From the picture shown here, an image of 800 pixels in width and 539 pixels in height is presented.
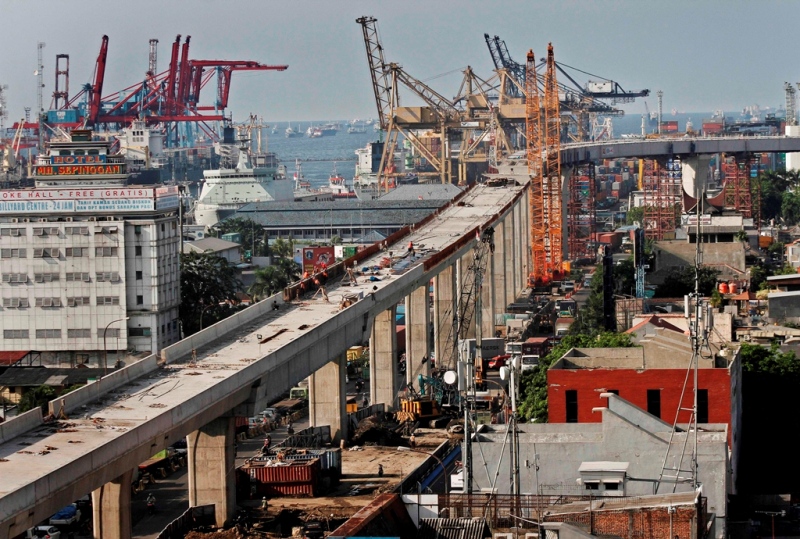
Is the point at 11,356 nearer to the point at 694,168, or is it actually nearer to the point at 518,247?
the point at 518,247

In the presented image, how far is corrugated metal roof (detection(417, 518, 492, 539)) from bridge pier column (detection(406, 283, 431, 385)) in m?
45.6

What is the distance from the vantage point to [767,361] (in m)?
57.0

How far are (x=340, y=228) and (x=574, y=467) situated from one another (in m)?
127

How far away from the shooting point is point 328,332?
186 feet

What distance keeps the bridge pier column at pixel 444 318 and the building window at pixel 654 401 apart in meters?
34.4

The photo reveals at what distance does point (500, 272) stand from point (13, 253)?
34959mm

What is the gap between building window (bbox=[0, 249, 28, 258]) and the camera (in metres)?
84.7

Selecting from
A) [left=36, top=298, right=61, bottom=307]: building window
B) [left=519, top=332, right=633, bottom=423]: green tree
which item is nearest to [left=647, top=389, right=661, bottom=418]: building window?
[left=519, top=332, right=633, bottom=423]: green tree

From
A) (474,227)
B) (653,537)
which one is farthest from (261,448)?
(474,227)

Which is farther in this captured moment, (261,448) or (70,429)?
(261,448)

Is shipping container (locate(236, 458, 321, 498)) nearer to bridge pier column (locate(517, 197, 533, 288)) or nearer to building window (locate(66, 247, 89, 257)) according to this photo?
building window (locate(66, 247, 89, 257))

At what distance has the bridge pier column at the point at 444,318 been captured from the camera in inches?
3236

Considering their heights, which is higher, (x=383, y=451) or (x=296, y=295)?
(x=296, y=295)

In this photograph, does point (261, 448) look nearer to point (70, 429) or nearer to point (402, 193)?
point (70, 429)
